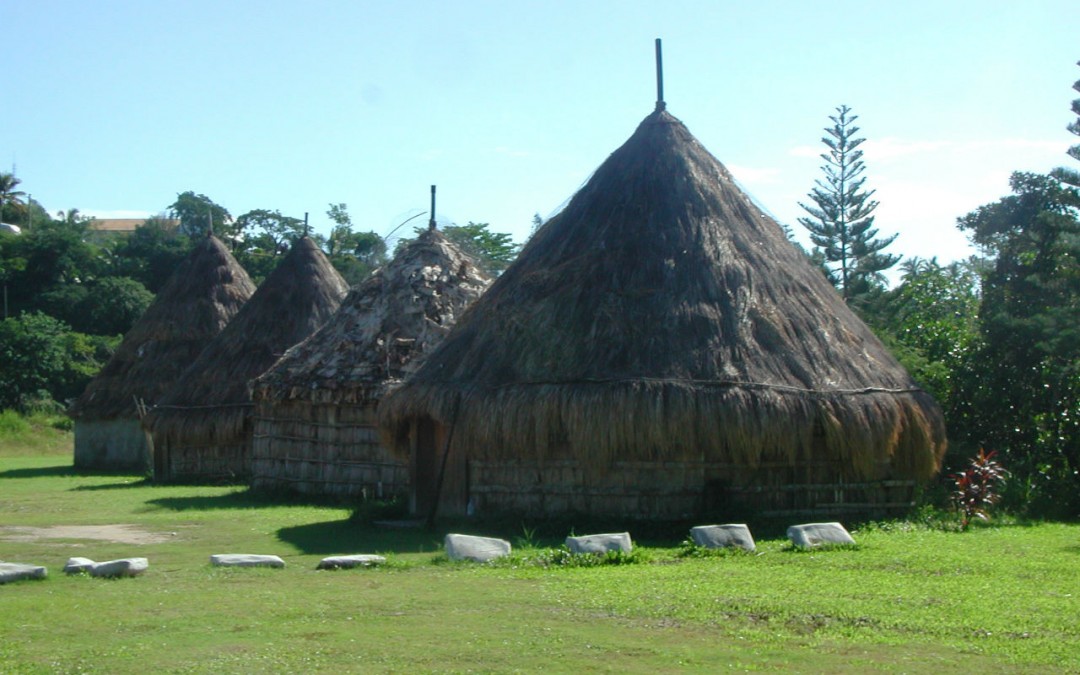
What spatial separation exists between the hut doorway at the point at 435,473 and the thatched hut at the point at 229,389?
952cm

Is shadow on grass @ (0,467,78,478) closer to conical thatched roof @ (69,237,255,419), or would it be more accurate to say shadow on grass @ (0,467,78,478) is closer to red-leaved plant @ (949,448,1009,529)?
conical thatched roof @ (69,237,255,419)

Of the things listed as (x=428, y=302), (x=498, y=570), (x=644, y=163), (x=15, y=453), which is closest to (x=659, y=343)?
(x=644, y=163)

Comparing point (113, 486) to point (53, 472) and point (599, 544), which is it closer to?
point (53, 472)

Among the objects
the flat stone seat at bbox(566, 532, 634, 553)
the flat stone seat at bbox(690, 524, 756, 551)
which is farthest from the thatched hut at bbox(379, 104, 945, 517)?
the flat stone seat at bbox(566, 532, 634, 553)

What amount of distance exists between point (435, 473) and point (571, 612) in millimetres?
8300

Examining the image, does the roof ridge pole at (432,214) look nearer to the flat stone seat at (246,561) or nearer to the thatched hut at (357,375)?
the thatched hut at (357,375)

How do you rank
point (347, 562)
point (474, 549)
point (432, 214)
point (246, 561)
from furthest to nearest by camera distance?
point (432, 214)
point (474, 549)
point (246, 561)
point (347, 562)

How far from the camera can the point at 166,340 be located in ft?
103

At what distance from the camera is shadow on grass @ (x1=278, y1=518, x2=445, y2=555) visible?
13.3 meters

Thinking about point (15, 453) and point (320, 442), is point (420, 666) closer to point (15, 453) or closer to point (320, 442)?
point (320, 442)

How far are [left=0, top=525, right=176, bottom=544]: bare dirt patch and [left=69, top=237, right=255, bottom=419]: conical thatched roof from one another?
15.2 meters

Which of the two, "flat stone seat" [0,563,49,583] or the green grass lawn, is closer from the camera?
the green grass lawn

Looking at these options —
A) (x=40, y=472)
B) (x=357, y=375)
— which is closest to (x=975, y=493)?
(x=357, y=375)

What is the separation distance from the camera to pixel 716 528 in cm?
1210
